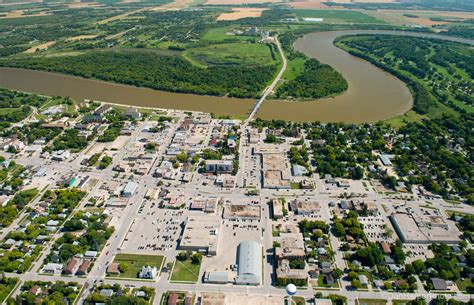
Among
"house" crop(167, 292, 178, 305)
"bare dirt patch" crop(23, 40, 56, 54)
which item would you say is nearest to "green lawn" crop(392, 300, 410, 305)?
"house" crop(167, 292, 178, 305)

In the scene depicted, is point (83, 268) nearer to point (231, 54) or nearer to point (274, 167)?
point (274, 167)

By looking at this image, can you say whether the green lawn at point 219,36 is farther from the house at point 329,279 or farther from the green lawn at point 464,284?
the green lawn at point 464,284

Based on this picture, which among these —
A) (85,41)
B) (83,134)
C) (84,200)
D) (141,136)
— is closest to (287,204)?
(84,200)

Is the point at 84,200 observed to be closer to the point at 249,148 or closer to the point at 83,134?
the point at 83,134

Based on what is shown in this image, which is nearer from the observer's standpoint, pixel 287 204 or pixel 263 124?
pixel 287 204

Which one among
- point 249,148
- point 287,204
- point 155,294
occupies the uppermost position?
point 249,148

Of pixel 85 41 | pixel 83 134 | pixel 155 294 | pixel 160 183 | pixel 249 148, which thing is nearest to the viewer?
pixel 155 294
